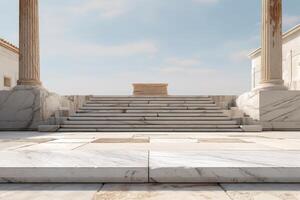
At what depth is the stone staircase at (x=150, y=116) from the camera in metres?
9.45

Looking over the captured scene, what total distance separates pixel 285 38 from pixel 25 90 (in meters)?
16.3

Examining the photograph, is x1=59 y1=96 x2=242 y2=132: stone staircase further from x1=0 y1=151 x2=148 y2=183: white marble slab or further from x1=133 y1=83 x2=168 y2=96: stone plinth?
x1=133 y1=83 x2=168 y2=96: stone plinth

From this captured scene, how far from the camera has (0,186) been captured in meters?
3.02

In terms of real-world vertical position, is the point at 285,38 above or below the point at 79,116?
above

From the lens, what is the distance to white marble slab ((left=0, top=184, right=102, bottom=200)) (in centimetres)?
265

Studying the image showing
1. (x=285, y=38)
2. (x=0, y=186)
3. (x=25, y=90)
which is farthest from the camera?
(x=285, y=38)

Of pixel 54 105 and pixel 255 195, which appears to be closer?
pixel 255 195

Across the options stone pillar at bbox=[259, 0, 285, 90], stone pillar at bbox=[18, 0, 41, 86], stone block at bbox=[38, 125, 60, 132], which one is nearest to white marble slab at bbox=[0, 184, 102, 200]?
stone block at bbox=[38, 125, 60, 132]

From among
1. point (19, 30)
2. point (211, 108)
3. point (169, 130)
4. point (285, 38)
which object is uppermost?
point (285, 38)

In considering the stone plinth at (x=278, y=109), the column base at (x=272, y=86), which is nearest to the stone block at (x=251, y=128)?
the stone plinth at (x=278, y=109)

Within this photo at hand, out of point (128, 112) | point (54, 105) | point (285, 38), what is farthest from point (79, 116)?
point (285, 38)

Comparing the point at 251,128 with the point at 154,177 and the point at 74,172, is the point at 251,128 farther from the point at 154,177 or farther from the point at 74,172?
the point at 74,172

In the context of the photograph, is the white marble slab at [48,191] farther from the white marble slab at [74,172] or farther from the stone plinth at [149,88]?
the stone plinth at [149,88]

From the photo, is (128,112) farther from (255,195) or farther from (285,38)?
(285,38)
